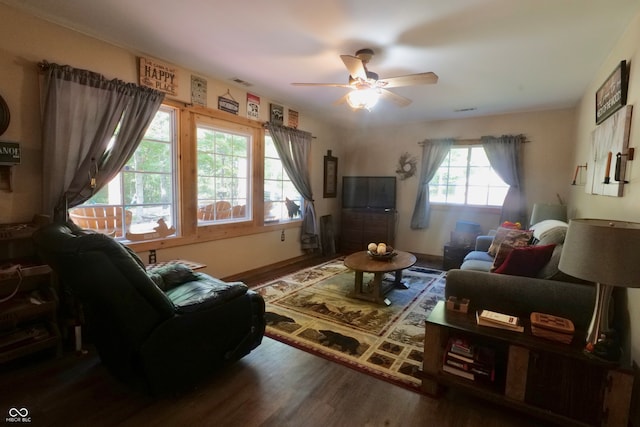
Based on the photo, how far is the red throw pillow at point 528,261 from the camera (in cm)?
204

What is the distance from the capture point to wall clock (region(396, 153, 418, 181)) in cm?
551

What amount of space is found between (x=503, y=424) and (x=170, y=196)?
3.32m

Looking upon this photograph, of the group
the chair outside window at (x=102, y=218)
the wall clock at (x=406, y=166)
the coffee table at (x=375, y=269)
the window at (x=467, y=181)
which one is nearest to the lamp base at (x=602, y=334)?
the coffee table at (x=375, y=269)

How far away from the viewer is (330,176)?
5.75 metres

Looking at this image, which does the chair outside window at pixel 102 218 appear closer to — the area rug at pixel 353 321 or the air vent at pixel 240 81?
the area rug at pixel 353 321

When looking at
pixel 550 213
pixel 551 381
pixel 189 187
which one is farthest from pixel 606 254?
pixel 189 187

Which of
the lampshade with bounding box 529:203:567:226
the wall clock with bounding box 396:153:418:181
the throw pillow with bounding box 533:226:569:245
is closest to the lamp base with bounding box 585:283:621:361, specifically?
the throw pillow with bounding box 533:226:569:245

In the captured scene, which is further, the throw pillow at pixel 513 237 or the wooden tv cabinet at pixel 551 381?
the throw pillow at pixel 513 237

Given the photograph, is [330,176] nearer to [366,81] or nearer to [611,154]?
[366,81]

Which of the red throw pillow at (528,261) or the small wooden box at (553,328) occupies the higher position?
the red throw pillow at (528,261)

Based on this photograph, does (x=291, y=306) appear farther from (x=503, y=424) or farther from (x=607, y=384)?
(x=607, y=384)

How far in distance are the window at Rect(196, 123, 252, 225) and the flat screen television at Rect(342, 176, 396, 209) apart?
2313mm

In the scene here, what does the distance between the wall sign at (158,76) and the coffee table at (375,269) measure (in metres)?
2.54

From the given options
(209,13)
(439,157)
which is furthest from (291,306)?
(439,157)
